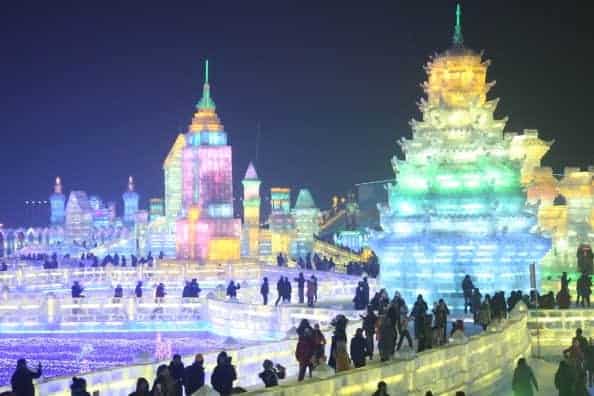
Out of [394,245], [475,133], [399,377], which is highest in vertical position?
[475,133]

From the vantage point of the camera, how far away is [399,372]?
16.6 metres

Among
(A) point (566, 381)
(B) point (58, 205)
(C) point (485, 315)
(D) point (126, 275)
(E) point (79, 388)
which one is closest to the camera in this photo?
(E) point (79, 388)

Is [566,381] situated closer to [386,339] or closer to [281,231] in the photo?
[386,339]

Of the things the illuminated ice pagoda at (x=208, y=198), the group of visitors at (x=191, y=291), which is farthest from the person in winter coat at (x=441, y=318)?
the illuminated ice pagoda at (x=208, y=198)

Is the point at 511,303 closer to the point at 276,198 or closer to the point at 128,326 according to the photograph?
the point at 128,326

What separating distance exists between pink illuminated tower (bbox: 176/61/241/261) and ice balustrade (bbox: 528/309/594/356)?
36528 mm

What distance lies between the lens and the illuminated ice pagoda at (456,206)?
3578 centimetres

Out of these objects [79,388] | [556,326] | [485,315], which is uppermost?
[485,315]

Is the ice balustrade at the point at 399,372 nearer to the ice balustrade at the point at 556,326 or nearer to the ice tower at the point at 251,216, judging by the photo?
the ice balustrade at the point at 556,326

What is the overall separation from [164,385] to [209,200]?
5004cm

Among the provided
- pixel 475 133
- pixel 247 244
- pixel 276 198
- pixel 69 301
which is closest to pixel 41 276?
pixel 69 301

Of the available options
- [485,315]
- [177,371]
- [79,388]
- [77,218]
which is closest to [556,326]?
[485,315]

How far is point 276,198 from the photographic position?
113 metres

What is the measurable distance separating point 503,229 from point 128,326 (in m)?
12.8
